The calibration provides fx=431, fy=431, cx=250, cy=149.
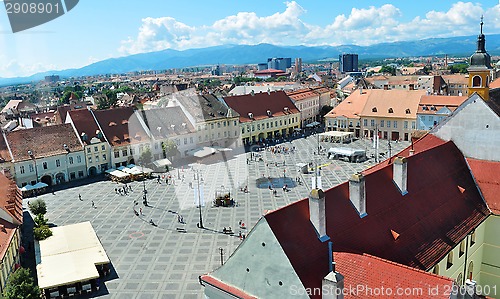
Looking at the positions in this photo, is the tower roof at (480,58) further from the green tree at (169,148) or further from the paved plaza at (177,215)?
the green tree at (169,148)

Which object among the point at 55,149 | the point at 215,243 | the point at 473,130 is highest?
the point at 473,130

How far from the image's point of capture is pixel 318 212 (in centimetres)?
1858

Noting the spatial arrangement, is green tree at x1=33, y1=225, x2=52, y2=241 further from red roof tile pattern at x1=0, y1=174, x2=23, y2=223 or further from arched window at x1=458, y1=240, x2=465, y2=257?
arched window at x1=458, y1=240, x2=465, y2=257

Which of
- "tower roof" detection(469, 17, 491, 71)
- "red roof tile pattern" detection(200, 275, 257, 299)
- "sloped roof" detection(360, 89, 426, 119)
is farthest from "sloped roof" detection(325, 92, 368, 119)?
"red roof tile pattern" detection(200, 275, 257, 299)

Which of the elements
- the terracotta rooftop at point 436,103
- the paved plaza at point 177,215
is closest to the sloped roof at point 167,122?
the paved plaza at point 177,215

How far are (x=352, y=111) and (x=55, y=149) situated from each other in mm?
54449

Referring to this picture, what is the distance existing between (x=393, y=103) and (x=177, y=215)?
51.8 meters

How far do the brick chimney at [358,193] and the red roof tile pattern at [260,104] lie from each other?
61.8 metres

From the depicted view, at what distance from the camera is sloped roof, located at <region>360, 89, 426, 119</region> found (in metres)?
78.3

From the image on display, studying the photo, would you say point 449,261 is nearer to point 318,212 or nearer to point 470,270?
point 470,270

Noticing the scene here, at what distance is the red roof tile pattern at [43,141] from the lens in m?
58.0

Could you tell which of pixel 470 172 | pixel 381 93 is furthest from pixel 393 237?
pixel 381 93

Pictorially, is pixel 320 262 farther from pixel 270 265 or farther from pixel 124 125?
pixel 124 125

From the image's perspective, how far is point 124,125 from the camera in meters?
68.8
